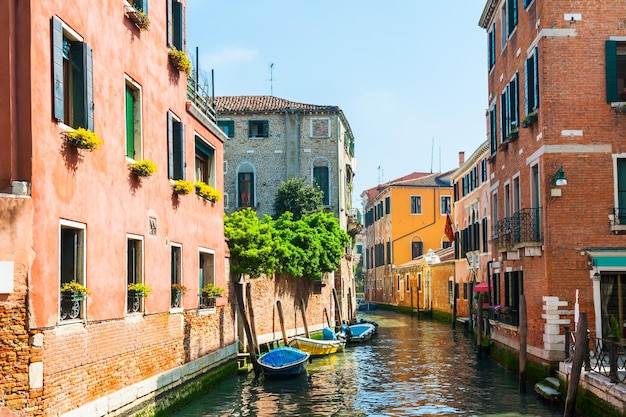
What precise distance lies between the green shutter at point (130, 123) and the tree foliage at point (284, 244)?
7.12m

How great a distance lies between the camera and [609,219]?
570 inches

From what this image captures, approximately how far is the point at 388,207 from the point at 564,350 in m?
38.1

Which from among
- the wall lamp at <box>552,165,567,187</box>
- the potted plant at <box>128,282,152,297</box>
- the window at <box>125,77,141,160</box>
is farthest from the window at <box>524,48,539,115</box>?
the potted plant at <box>128,282,152,297</box>

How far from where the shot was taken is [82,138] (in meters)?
9.24

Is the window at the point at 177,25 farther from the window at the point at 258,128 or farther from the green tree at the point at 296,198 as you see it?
the window at the point at 258,128

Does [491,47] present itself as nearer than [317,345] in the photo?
Yes

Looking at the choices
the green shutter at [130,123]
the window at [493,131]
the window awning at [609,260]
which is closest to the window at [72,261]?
the green shutter at [130,123]

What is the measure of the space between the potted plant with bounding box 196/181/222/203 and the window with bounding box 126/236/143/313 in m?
3.71

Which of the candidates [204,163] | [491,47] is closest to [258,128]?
[491,47]

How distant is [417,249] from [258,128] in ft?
71.0

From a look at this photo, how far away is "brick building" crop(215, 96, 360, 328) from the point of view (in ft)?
108

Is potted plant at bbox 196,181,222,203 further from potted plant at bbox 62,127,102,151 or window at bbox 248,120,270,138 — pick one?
window at bbox 248,120,270,138

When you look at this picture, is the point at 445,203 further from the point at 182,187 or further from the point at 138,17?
the point at 138,17

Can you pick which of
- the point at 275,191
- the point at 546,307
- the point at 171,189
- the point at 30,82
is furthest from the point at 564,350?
the point at 275,191
